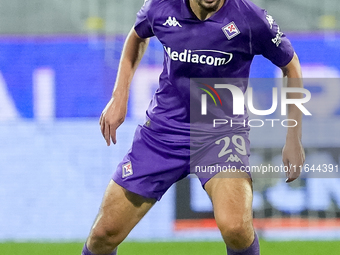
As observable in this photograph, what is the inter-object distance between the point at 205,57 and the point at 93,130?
270 centimetres

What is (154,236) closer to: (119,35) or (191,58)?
(119,35)

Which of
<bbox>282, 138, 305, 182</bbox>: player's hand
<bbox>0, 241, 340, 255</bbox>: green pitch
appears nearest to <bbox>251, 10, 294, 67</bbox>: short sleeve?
<bbox>282, 138, 305, 182</bbox>: player's hand

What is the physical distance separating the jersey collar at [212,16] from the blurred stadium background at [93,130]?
101 inches

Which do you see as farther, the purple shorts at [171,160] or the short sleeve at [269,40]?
the purple shorts at [171,160]

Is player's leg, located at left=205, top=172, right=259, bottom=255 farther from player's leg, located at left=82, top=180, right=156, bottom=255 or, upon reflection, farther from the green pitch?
the green pitch

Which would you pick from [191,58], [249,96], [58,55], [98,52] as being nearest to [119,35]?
[98,52]

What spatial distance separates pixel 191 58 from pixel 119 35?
9.09 ft

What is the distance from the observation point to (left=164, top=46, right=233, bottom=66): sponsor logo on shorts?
2461 mm

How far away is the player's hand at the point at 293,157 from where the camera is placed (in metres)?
2.54

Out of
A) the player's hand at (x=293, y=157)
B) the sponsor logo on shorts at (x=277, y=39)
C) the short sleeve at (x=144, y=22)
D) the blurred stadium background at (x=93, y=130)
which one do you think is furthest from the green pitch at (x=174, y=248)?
the sponsor logo on shorts at (x=277, y=39)

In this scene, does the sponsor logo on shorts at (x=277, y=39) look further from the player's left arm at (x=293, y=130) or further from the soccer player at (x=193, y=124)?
the player's left arm at (x=293, y=130)

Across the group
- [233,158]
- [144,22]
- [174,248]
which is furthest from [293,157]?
[174,248]

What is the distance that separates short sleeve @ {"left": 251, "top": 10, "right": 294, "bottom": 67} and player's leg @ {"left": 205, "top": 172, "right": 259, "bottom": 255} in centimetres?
58

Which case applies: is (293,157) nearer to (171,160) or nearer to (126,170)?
(171,160)
